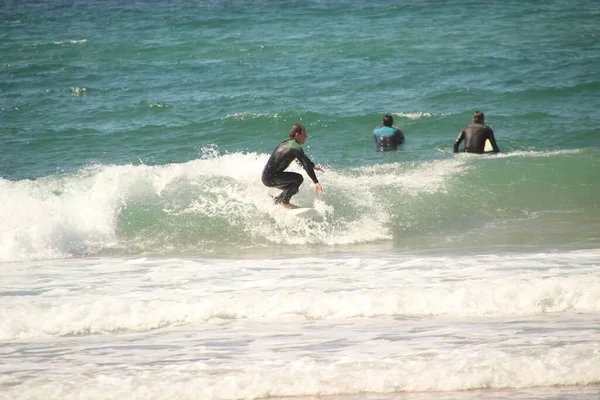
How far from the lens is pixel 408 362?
5.74 metres

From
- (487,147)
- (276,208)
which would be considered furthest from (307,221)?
(487,147)

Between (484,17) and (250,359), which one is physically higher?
(484,17)

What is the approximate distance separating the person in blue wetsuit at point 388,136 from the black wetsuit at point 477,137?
1.38 metres

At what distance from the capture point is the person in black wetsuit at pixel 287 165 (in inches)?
407

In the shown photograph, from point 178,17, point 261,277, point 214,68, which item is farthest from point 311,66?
point 261,277

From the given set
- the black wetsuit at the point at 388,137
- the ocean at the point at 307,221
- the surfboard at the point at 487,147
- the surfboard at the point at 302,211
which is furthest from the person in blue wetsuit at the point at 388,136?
the surfboard at the point at 302,211

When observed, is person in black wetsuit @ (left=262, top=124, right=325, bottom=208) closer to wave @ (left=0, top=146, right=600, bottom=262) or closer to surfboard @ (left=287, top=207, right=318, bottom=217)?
surfboard @ (left=287, top=207, right=318, bottom=217)

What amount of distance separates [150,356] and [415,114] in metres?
12.3

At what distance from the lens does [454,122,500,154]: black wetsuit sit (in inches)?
547

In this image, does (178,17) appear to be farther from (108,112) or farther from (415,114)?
(415,114)

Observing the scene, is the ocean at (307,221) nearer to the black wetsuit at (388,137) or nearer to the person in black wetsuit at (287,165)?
the black wetsuit at (388,137)

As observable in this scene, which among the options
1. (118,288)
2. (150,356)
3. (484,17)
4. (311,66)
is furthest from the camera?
(484,17)

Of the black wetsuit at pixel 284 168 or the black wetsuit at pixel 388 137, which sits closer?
the black wetsuit at pixel 284 168

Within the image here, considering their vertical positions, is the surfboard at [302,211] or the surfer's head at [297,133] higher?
the surfer's head at [297,133]
